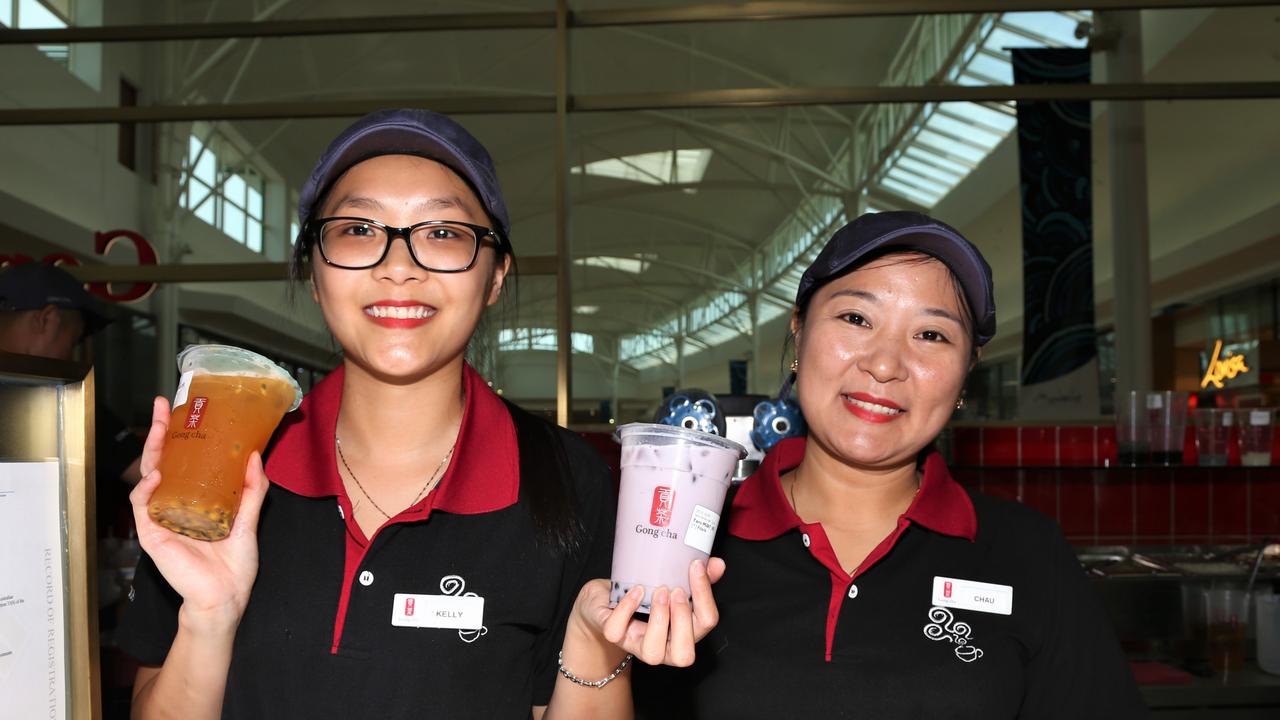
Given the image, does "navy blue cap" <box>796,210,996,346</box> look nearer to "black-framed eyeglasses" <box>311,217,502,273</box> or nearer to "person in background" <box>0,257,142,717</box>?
"black-framed eyeglasses" <box>311,217,502,273</box>

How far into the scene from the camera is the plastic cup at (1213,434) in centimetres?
314

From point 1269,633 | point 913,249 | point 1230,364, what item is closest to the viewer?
point 913,249

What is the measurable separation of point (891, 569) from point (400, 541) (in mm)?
723

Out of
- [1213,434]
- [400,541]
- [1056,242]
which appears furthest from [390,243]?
[1056,242]

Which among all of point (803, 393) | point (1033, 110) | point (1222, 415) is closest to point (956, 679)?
point (803, 393)

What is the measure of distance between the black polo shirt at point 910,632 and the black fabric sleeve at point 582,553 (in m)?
0.19

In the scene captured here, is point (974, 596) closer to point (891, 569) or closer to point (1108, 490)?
point (891, 569)

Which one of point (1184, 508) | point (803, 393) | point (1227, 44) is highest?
point (1227, 44)

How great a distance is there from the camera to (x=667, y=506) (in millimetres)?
1157

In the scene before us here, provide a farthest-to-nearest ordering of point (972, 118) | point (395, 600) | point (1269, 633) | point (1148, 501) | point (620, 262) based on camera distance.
→ point (620, 262)
point (972, 118)
point (1148, 501)
point (1269, 633)
point (395, 600)

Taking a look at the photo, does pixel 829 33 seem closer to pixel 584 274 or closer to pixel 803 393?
pixel 584 274

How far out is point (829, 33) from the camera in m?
11.6

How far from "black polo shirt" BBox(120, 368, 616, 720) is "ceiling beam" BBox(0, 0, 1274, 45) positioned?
7.62ft

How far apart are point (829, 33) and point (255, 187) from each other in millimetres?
7069
